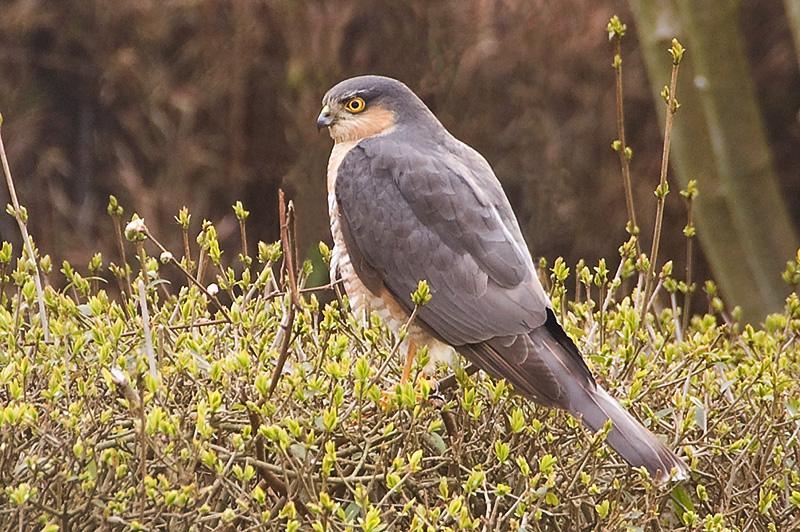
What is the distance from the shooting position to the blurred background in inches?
326

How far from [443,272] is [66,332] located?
1.11 metres

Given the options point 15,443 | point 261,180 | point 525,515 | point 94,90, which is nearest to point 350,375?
point 525,515

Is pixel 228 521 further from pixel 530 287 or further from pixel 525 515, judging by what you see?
pixel 530 287

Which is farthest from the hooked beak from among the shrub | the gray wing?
the shrub

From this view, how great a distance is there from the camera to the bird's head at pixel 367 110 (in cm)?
438

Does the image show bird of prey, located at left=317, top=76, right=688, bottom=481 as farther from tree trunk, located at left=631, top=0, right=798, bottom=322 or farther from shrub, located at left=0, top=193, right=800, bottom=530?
tree trunk, located at left=631, top=0, right=798, bottom=322

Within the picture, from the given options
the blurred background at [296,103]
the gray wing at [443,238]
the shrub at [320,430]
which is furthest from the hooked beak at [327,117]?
the blurred background at [296,103]

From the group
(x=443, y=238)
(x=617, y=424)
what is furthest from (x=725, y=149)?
(x=617, y=424)

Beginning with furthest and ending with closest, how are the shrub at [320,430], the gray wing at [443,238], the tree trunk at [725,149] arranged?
1. the tree trunk at [725,149]
2. the gray wing at [443,238]
3. the shrub at [320,430]

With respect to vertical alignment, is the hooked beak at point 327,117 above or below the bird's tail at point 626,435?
above

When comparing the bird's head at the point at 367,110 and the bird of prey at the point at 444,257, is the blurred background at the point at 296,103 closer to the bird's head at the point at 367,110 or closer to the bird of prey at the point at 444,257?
the bird's head at the point at 367,110

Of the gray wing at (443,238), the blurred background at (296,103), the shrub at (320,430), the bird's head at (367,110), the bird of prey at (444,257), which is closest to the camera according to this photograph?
the shrub at (320,430)

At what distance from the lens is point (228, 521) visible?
2520 mm

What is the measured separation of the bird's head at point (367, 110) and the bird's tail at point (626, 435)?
150cm
